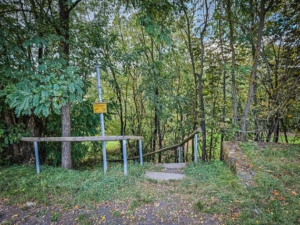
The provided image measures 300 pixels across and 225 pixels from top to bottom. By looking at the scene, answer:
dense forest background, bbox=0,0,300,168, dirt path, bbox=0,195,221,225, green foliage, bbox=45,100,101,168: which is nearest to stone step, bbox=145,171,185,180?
dirt path, bbox=0,195,221,225

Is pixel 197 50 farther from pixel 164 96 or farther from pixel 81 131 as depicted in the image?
pixel 81 131

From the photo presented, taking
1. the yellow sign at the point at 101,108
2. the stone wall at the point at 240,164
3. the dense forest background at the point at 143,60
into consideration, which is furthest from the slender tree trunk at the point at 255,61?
the yellow sign at the point at 101,108

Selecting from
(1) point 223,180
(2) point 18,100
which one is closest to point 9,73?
(2) point 18,100

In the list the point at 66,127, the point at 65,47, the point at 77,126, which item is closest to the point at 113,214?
the point at 66,127

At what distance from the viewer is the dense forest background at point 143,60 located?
8.43ft

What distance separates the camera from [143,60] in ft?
21.0

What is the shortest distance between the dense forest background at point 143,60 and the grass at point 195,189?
0.74 meters

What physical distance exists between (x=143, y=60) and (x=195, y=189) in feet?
17.1

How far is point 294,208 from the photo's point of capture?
1.77 meters

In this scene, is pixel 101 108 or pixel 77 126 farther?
pixel 77 126

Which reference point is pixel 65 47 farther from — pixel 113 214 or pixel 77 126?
pixel 113 214

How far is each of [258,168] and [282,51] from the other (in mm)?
3151

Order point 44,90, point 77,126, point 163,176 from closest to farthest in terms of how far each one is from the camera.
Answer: point 44,90 < point 163,176 < point 77,126

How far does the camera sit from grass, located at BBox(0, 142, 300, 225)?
1830 mm
